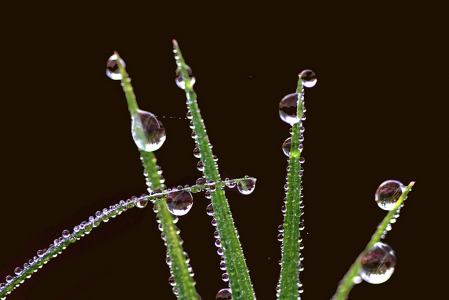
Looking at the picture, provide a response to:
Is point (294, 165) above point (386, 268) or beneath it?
above

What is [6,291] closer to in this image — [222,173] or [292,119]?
[222,173]

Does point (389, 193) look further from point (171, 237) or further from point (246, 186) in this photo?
point (171, 237)

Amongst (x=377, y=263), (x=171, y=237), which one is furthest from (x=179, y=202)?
(x=377, y=263)

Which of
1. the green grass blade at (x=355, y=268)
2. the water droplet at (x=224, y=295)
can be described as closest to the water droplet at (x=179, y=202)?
the water droplet at (x=224, y=295)

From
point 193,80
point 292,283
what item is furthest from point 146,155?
point 292,283

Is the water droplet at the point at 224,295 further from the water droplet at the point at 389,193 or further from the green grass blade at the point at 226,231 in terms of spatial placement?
the water droplet at the point at 389,193

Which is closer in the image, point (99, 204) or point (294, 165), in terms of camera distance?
point (294, 165)
